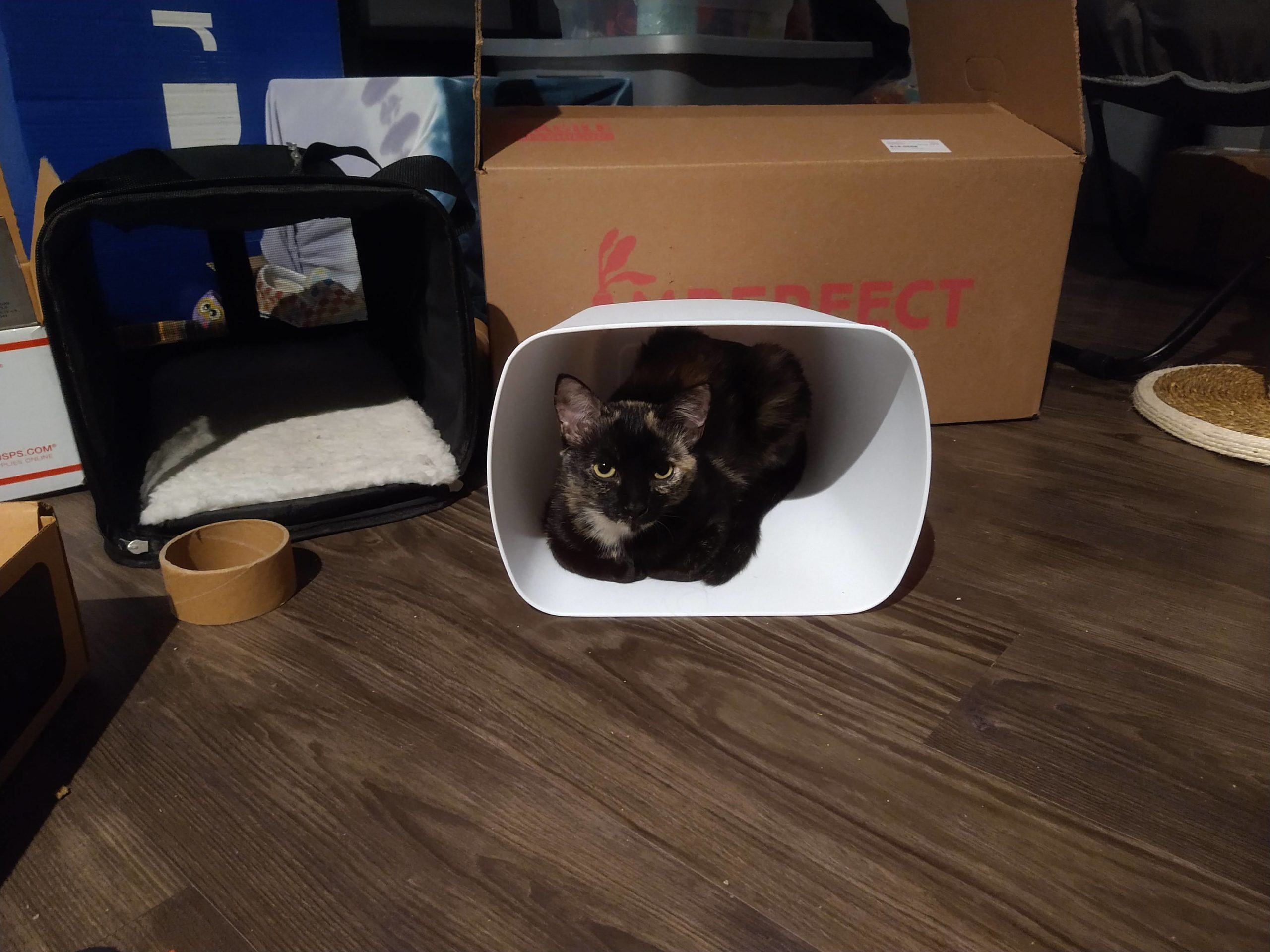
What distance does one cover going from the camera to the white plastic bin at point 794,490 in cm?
105

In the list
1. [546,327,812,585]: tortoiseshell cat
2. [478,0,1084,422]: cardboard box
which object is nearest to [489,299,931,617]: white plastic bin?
[546,327,812,585]: tortoiseshell cat

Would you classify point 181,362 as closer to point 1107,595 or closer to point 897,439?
point 897,439

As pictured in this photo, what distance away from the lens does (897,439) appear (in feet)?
3.73

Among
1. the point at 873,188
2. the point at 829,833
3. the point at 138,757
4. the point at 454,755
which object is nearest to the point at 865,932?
the point at 829,833

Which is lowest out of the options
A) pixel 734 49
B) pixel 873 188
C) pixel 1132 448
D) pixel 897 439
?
pixel 1132 448

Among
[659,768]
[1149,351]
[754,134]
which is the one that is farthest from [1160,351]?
[659,768]

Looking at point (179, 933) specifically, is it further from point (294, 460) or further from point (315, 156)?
point (315, 156)

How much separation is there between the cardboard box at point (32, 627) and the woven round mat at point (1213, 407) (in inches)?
72.2

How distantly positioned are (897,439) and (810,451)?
325 millimetres

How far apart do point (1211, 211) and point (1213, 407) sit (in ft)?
4.55

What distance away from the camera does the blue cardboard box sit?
1697 millimetres

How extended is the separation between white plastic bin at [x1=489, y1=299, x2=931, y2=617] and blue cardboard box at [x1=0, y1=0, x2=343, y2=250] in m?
1.20

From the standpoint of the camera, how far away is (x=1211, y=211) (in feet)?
8.67

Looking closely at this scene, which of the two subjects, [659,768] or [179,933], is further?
[659,768]
